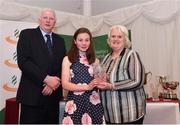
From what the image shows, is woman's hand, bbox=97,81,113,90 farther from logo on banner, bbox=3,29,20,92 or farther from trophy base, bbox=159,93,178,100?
logo on banner, bbox=3,29,20,92

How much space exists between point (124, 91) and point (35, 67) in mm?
659

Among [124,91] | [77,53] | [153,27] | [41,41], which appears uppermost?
[153,27]

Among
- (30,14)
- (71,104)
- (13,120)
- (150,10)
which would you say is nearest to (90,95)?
(71,104)

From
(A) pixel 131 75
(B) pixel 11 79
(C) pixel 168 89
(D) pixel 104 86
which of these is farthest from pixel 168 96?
(B) pixel 11 79

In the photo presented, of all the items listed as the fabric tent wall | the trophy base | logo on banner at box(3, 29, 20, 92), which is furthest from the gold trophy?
logo on banner at box(3, 29, 20, 92)

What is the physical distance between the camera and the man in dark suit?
1.88 m

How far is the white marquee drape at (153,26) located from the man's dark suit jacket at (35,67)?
2217 millimetres

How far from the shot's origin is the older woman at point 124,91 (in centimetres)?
177

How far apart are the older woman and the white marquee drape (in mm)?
2075

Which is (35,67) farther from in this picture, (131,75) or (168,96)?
(168,96)

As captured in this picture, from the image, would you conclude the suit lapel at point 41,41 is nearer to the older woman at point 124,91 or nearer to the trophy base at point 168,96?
the older woman at point 124,91

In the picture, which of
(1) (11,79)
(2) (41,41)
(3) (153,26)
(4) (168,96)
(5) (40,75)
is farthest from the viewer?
(3) (153,26)

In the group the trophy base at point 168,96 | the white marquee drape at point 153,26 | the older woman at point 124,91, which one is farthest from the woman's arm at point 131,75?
the white marquee drape at point 153,26

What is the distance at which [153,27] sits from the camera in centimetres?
405
